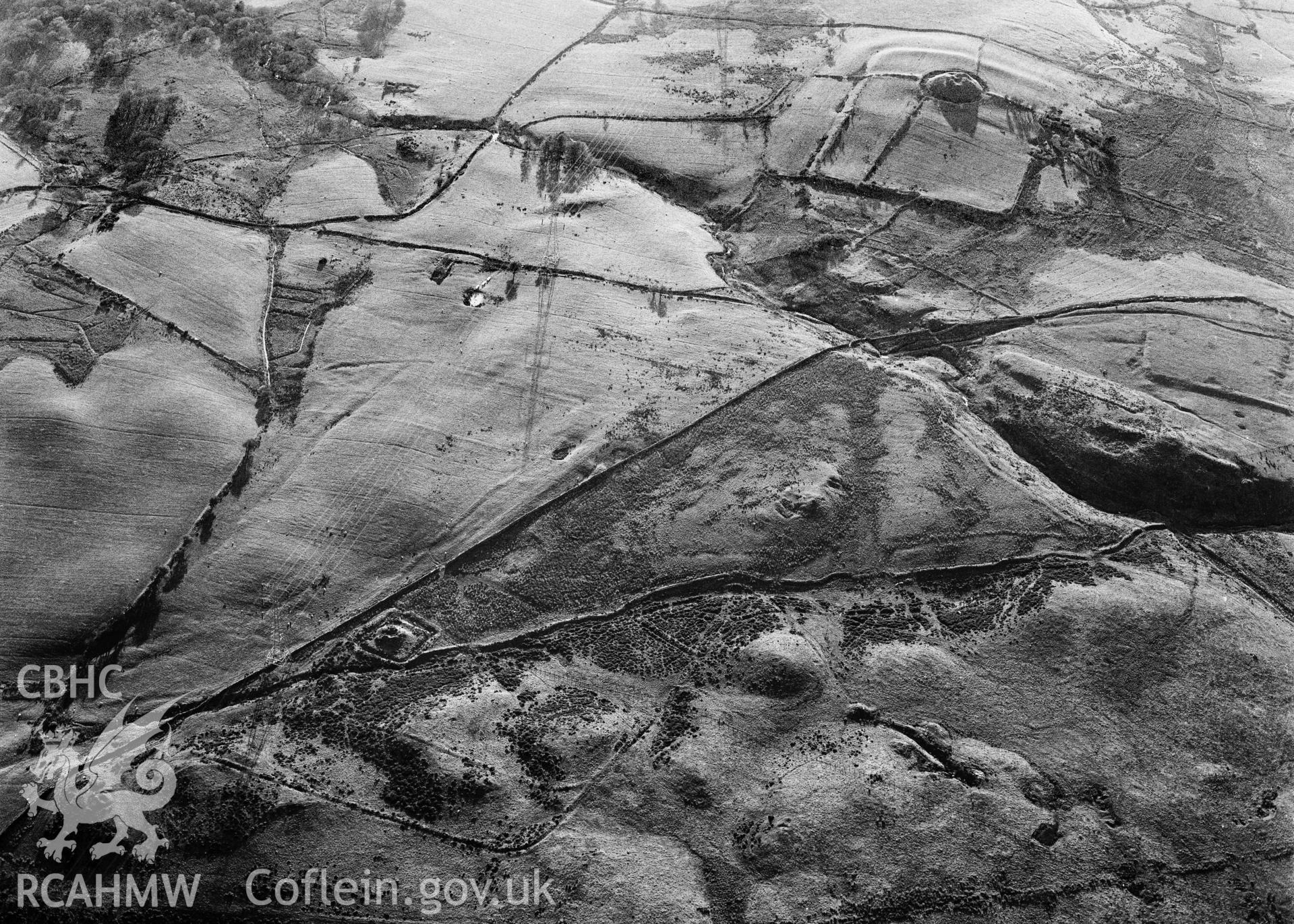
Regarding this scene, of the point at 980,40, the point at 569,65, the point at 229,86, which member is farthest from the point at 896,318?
the point at 229,86

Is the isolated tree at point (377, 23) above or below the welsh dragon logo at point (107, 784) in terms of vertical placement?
above

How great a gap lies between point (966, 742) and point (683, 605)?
946cm

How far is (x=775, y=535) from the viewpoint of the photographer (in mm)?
30297

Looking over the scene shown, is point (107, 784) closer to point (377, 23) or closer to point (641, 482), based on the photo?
point (641, 482)

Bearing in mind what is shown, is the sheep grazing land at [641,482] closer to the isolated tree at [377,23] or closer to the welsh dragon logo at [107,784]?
the welsh dragon logo at [107,784]

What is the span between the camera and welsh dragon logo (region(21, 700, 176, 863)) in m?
25.8

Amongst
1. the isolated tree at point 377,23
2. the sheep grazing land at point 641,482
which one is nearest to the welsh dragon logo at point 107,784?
the sheep grazing land at point 641,482

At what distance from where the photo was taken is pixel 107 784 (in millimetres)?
26375

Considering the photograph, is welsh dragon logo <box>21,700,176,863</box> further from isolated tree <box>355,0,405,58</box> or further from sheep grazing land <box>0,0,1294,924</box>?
isolated tree <box>355,0,405,58</box>

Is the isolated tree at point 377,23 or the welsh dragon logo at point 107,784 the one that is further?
the isolated tree at point 377,23

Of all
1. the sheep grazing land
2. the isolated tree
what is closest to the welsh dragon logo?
the sheep grazing land

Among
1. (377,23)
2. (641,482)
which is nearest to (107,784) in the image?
(641,482)

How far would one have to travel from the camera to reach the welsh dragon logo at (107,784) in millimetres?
25766

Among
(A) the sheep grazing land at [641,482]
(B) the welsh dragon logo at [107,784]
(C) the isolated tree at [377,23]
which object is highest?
(C) the isolated tree at [377,23]
